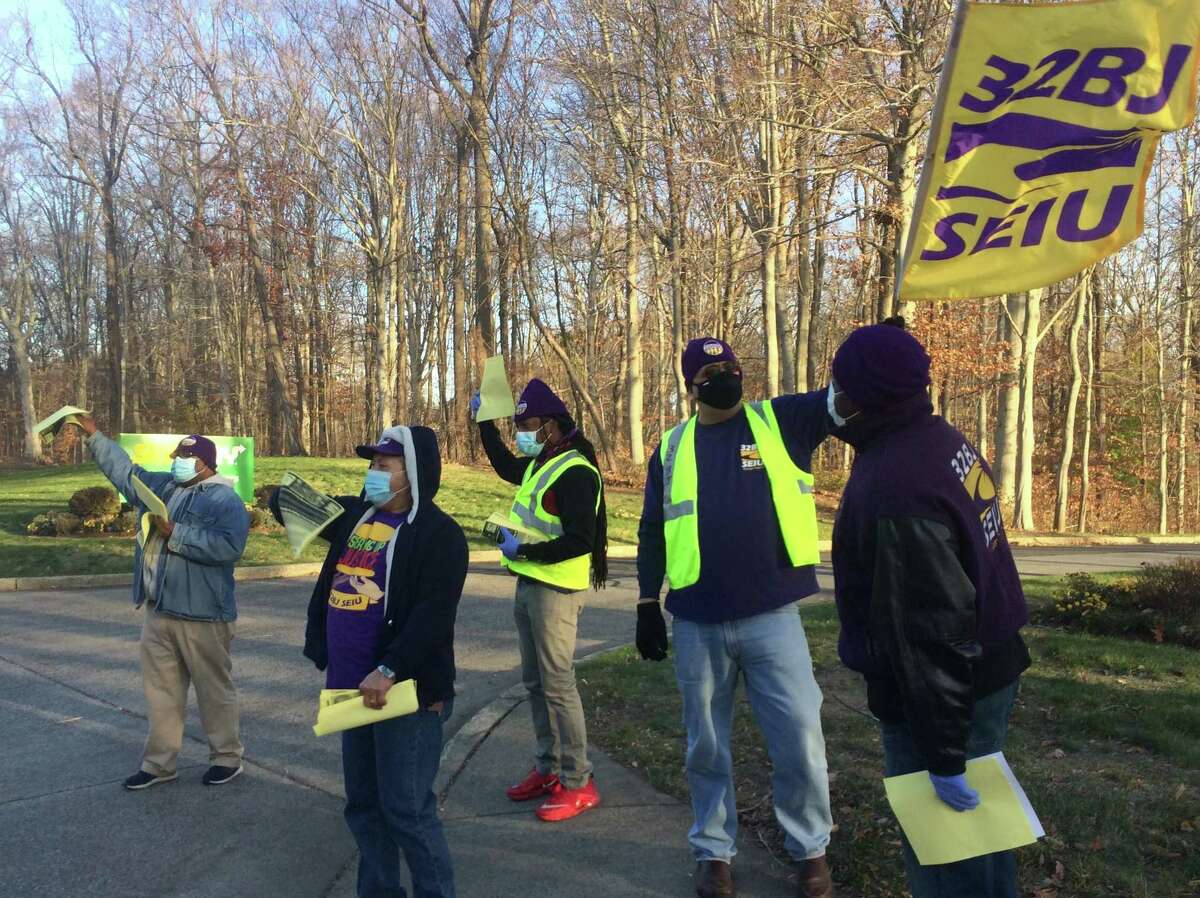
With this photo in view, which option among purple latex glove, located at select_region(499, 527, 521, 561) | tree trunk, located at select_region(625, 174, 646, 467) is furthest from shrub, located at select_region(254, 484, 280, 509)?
purple latex glove, located at select_region(499, 527, 521, 561)

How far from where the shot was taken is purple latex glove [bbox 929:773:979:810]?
2.40 meters

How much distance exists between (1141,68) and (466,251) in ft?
99.8

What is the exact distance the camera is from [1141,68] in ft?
10.4

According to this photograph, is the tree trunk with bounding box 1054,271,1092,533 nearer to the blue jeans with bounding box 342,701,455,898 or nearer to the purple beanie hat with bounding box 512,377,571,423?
the purple beanie hat with bounding box 512,377,571,423

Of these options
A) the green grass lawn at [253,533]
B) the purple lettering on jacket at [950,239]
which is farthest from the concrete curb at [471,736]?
the green grass lawn at [253,533]

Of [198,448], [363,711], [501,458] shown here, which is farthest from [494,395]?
[363,711]

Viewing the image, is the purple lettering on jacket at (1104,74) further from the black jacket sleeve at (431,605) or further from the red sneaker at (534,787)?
the red sneaker at (534,787)

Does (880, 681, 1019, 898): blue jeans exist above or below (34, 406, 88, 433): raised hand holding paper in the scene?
below

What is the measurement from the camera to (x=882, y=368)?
8.54 feet

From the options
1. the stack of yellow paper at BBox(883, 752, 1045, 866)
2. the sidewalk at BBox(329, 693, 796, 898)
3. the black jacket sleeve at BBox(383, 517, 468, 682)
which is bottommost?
the sidewalk at BBox(329, 693, 796, 898)

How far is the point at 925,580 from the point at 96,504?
1608 centimetres

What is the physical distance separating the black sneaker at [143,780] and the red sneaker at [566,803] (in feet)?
7.12

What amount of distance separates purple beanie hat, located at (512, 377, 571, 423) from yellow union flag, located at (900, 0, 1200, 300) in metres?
1.97

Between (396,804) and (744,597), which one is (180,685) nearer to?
(396,804)
